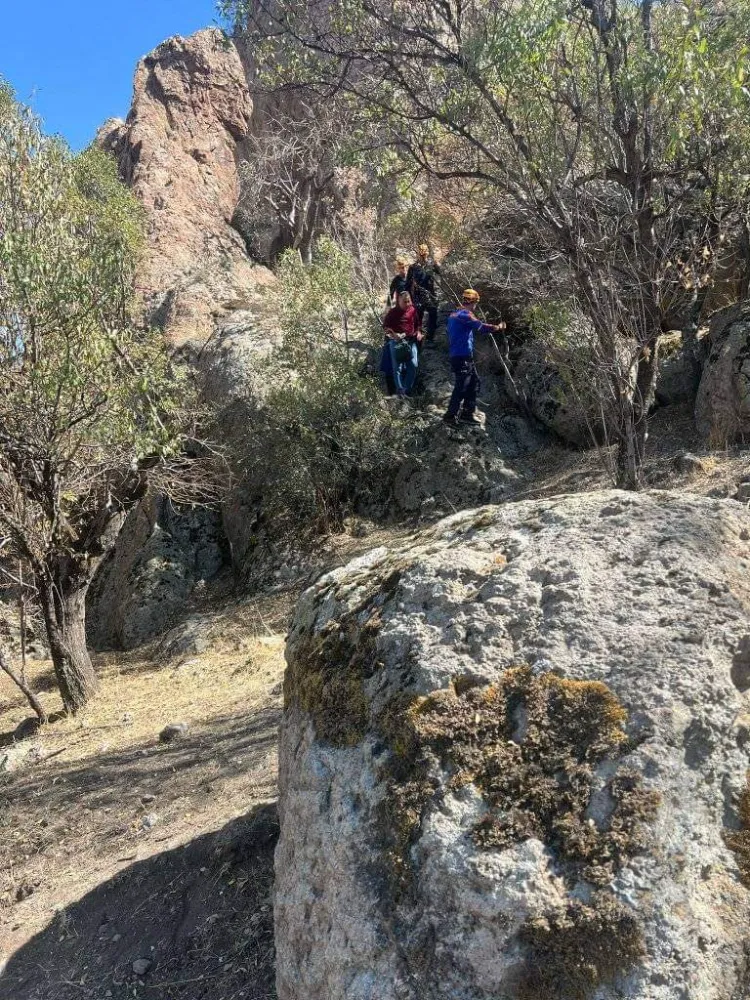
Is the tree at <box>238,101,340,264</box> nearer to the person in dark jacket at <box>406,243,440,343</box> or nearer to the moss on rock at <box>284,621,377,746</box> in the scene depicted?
the person in dark jacket at <box>406,243,440,343</box>

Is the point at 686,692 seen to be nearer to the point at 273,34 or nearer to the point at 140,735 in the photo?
the point at 140,735

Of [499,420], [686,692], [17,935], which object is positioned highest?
[499,420]

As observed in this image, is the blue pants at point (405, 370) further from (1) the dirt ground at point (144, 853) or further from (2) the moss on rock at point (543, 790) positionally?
(2) the moss on rock at point (543, 790)

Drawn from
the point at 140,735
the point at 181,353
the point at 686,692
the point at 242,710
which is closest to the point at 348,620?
the point at 686,692

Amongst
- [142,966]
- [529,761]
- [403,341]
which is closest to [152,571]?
[403,341]

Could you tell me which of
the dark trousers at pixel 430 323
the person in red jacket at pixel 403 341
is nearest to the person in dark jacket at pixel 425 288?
the dark trousers at pixel 430 323

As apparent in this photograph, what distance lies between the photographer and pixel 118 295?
373 inches

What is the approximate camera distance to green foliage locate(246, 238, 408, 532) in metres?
13.6

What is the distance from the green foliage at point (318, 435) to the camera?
13602 mm

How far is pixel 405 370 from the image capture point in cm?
1488

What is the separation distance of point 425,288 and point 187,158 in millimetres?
28828

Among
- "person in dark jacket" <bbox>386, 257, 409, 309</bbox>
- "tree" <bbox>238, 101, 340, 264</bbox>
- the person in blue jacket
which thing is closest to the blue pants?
"person in dark jacket" <bbox>386, 257, 409, 309</bbox>

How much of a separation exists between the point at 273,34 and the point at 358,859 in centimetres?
1022

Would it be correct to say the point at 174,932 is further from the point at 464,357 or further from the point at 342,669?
the point at 464,357
